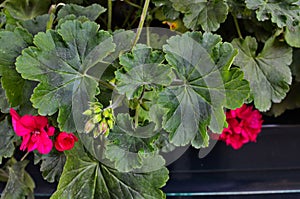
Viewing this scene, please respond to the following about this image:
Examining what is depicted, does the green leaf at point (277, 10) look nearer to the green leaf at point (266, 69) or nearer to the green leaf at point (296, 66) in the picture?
the green leaf at point (266, 69)

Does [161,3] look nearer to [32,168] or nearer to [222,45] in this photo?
[222,45]

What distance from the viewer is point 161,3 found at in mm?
943

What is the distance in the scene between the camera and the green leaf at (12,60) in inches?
32.1

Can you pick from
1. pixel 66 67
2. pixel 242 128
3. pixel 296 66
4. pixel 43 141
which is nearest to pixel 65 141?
pixel 43 141

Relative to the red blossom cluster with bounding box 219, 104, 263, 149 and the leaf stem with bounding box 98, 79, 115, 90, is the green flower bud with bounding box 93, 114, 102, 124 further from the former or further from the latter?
the red blossom cluster with bounding box 219, 104, 263, 149

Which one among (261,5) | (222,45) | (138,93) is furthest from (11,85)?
(261,5)

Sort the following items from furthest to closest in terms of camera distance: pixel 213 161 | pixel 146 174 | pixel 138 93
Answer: pixel 213 161
pixel 146 174
pixel 138 93

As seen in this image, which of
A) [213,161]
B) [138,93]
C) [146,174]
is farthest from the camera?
[213,161]

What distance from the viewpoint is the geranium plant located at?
30.4 inches

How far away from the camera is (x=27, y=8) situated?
1.00 m

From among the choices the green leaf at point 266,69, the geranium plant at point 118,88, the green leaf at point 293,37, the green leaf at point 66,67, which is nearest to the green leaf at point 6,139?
the geranium plant at point 118,88

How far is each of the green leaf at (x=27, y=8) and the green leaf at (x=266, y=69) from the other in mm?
373

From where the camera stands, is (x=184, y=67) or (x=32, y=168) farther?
(x=32, y=168)

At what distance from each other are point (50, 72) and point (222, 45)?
26 cm
